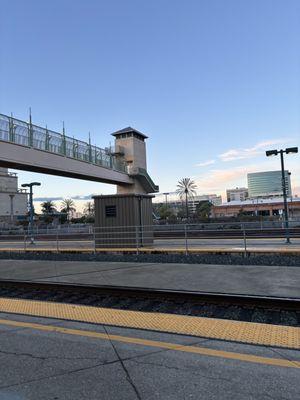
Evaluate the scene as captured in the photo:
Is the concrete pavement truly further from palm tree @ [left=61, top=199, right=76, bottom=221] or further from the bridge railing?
palm tree @ [left=61, top=199, right=76, bottom=221]

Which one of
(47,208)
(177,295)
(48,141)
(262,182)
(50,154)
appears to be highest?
(262,182)

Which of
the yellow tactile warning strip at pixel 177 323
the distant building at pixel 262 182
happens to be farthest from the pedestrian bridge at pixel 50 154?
the distant building at pixel 262 182

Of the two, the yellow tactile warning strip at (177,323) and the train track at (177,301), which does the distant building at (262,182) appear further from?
the yellow tactile warning strip at (177,323)

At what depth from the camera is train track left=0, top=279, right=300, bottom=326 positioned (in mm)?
6566

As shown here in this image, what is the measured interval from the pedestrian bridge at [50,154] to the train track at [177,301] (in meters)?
20.0

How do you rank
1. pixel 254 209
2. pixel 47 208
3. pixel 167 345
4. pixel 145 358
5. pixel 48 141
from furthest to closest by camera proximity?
pixel 47 208, pixel 254 209, pixel 48 141, pixel 167 345, pixel 145 358

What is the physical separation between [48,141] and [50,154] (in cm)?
113

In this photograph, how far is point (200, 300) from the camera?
7.47 metres

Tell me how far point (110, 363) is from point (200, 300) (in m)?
3.46

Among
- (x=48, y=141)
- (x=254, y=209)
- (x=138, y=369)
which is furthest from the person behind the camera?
(x=254, y=209)

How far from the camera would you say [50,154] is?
32.4 metres

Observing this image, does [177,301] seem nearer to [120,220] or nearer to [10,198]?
[120,220]

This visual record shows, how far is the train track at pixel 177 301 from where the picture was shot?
6.57m

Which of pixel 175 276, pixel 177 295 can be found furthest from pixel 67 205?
pixel 177 295
